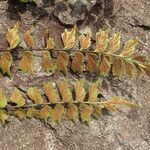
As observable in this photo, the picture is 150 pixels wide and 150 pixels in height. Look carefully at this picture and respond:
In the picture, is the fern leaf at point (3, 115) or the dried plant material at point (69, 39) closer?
the fern leaf at point (3, 115)

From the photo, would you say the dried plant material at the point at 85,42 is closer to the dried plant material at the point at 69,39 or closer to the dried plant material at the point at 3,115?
the dried plant material at the point at 69,39

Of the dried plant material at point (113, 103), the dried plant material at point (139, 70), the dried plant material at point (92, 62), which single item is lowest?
the dried plant material at point (113, 103)

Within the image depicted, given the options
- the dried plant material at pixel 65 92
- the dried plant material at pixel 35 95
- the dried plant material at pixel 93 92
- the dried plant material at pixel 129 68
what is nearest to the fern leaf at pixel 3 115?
the dried plant material at pixel 35 95

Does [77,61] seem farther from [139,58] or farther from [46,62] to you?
[139,58]

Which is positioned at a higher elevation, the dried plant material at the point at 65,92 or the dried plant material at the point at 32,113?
the dried plant material at the point at 65,92

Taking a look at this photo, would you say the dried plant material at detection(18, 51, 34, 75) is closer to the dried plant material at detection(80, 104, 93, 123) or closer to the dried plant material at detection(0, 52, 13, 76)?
the dried plant material at detection(0, 52, 13, 76)

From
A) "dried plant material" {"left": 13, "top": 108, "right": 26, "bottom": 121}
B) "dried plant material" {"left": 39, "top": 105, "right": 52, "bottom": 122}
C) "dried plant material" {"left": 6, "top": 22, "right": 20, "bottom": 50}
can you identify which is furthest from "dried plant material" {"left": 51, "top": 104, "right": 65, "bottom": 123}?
"dried plant material" {"left": 6, "top": 22, "right": 20, "bottom": 50}

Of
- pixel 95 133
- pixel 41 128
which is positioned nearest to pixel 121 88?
pixel 95 133
